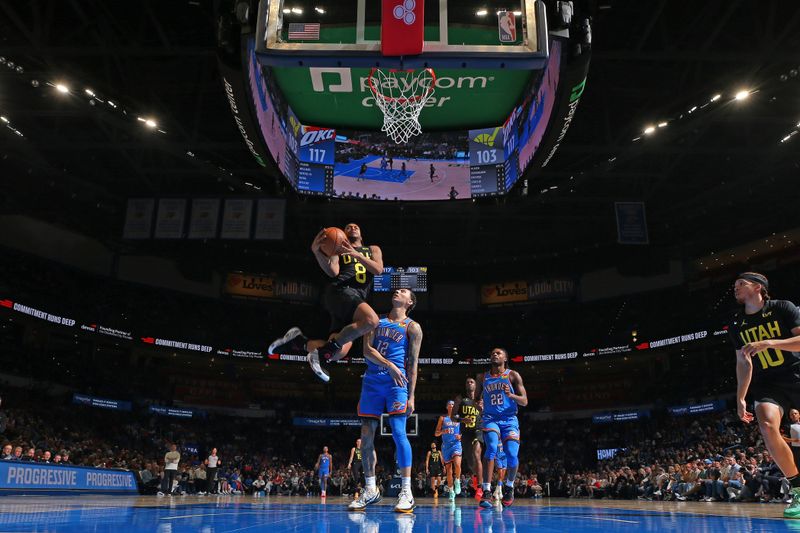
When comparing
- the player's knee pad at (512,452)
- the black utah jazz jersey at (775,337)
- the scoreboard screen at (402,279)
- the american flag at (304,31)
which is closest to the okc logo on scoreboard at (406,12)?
the american flag at (304,31)

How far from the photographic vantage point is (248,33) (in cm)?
1017

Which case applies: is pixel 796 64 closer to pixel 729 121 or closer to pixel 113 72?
pixel 729 121

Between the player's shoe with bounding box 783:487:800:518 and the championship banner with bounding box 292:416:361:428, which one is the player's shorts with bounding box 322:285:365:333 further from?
the championship banner with bounding box 292:416:361:428

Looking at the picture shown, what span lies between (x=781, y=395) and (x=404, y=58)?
215 inches

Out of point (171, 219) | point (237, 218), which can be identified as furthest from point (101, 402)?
point (237, 218)

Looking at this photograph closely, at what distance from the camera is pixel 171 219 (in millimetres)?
21562

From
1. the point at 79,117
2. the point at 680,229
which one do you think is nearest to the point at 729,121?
the point at 680,229

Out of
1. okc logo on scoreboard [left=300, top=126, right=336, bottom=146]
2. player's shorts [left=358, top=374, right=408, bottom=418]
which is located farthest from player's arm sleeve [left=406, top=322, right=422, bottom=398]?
okc logo on scoreboard [left=300, top=126, right=336, bottom=146]

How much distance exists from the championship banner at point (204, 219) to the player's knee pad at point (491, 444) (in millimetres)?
13722

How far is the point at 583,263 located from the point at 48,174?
96.7 feet

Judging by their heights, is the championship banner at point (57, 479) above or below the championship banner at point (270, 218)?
below

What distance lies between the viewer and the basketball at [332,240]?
659 cm

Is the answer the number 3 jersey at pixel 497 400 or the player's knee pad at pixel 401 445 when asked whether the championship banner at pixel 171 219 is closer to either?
the number 3 jersey at pixel 497 400

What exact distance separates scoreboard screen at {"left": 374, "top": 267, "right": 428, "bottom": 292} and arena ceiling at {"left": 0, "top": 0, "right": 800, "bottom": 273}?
2.76 meters
